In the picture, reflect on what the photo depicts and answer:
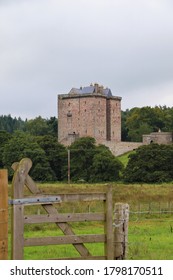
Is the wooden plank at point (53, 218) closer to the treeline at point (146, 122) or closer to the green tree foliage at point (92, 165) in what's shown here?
the green tree foliage at point (92, 165)

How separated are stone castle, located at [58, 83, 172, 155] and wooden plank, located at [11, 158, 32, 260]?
107 metres

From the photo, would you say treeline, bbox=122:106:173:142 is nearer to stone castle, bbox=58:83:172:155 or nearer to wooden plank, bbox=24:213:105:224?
stone castle, bbox=58:83:172:155

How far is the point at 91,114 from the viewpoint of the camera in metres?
121

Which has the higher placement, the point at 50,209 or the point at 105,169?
the point at 105,169

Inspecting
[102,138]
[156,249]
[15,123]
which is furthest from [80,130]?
[156,249]

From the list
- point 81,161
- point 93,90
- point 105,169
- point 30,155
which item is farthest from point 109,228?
point 93,90

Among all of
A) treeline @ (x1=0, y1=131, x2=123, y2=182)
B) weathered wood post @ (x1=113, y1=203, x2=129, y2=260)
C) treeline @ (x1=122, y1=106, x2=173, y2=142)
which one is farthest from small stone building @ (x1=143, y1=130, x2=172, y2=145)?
weathered wood post @ (x1=113, y1=203, x2=129, y2=260)

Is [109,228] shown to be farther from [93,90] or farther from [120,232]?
[93,90]

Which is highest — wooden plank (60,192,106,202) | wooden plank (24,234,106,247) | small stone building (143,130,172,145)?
small stone building (143,130,172,145)

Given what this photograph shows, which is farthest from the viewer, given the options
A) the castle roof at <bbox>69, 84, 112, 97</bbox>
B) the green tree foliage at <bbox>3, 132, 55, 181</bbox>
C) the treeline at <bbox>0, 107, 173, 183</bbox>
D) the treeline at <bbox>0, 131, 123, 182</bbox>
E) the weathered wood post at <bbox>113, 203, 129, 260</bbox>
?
the castle roof at <bbox>69, 84, 112, 97</bbox>

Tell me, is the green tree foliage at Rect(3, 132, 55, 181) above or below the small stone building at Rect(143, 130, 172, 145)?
below

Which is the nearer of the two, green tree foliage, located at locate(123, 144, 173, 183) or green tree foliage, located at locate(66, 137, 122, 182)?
green tree foliage, located at locate(123, 144, 173, 183)

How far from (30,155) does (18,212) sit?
7889 centimetres

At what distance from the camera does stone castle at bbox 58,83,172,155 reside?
120625 mm
